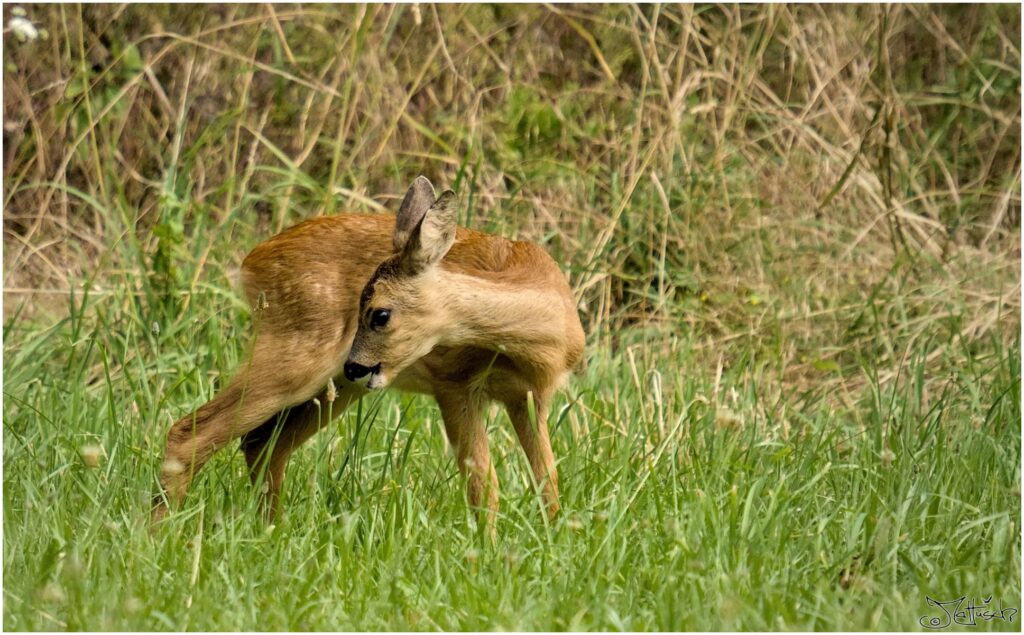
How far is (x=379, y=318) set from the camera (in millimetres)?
4438

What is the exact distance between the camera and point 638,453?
491 centimetres

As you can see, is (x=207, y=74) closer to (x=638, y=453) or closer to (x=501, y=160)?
(x=501, y=160)

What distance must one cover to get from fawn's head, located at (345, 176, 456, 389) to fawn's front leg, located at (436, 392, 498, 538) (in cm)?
36

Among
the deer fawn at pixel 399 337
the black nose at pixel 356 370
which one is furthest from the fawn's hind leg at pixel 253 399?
the black nose at pixel 356 370

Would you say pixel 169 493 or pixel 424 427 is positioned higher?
pixel 169 493

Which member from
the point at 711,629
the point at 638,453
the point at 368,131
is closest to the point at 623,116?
the point at 368,131

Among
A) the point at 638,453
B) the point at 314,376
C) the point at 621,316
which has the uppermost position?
the point at 314,376

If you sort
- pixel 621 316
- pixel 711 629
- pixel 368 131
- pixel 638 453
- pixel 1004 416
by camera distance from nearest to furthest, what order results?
pixel 711 629 < pixel 638 453 < pixel 1004 416 < pixel 621 316 < pixel 368 131

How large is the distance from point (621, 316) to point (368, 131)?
72.2 inches

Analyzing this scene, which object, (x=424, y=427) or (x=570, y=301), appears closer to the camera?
(x=570, y=301)

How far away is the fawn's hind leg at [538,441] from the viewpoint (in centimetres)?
456

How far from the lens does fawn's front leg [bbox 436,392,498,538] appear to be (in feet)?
15.0

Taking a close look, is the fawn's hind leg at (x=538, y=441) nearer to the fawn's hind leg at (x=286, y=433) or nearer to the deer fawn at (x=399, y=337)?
the deer fawn at (x=399, y=337)

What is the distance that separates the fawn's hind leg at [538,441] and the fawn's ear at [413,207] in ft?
2.14
